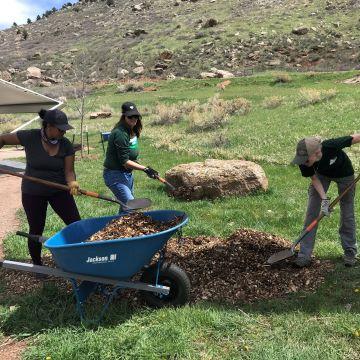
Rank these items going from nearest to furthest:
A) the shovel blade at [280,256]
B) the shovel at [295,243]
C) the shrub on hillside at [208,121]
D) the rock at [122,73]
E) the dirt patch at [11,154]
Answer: the shovel at [295,243] → the shovel blade at [280,256] → the dirt patch at [11,154] → the shrub on hillside at [208,121] → the rock at [122,73]

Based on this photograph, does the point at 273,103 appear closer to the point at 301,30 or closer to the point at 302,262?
the point at 302,262

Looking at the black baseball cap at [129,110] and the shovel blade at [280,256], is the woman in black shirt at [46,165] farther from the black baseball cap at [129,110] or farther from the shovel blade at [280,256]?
the shovel blade at [280,256]

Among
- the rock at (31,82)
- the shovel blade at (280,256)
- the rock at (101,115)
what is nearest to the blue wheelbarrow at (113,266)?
the shovel blade at (280,256)

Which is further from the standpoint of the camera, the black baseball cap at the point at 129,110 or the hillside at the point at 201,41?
the hillside at the point at 201,41

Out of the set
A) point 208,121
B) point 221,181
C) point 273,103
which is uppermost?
point 221,181

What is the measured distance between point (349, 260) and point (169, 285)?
6.69 feet

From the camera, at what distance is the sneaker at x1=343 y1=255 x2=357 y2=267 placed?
197 inches

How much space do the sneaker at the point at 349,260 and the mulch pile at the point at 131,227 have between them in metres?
1.91

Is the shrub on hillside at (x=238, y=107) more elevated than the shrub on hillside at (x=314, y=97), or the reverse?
the shrub on hillside at (x=314, y=97)

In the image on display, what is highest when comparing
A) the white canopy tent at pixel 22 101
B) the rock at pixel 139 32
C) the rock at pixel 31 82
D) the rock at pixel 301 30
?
the rock at pixel 139 32

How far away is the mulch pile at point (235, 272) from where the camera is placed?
182 inches

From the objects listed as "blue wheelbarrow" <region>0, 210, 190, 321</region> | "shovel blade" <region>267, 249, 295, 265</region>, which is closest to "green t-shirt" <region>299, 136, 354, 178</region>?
"shovel blade" <region>267, 249, 295, 265</region>

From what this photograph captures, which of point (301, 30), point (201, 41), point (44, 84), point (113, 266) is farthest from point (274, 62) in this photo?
point (113, 266)

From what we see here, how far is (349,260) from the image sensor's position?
501cm
